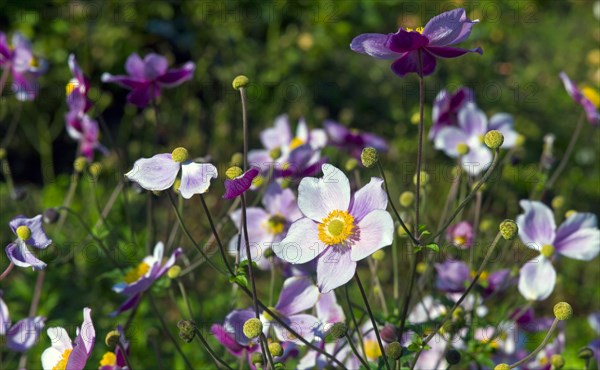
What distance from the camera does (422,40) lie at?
140 centimetres

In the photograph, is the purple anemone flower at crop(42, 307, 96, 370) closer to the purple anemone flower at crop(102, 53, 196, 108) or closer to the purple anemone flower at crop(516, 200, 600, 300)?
the purple anemone flower at crop(102, 53, 196, 108)

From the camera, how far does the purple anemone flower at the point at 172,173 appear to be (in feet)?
4.37

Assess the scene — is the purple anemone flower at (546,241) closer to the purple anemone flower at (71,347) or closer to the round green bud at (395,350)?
the round green bud at (395,350)

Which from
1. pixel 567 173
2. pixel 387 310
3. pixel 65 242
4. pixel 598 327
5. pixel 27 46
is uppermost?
pixel 27 46

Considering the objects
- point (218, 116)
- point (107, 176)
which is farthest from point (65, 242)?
point (218, 116)

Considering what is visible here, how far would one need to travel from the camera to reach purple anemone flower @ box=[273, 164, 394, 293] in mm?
1314

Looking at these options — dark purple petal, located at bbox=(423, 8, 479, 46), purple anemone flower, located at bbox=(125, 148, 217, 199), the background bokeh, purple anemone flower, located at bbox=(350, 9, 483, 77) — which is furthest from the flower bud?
the background bokeh

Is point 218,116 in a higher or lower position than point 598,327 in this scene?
lower

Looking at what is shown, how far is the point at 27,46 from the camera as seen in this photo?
218cm

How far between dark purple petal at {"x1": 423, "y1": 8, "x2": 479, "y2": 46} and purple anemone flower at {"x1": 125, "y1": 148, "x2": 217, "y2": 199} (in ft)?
1.56

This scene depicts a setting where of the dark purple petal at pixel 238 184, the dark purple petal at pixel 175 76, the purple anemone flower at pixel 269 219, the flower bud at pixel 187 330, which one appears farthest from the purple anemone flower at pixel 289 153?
the flower bud at pixel 187 330

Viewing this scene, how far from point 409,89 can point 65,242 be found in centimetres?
275

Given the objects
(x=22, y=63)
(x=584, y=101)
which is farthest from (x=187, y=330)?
(x=584, y=101)

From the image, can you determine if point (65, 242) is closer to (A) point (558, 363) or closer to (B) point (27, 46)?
(B) point (27, 46)
